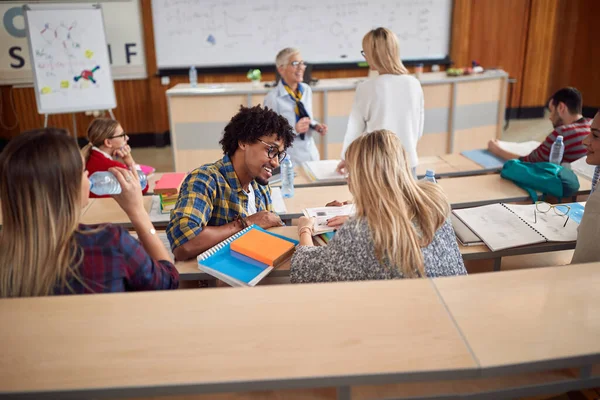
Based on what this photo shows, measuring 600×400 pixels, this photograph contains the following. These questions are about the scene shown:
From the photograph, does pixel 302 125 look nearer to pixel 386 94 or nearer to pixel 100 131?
pixel 386 94

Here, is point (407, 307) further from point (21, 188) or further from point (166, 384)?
point (21, 188)

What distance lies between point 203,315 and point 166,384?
0.26 meters

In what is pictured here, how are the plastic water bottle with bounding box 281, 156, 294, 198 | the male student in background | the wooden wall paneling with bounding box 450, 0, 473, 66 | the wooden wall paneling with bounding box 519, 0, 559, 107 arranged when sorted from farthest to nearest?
1. the wooden wall paneling with bounding box 519, 0, 559, 107
2. the wooden wall paneling with bounding box 450, 0, 473, 66
3. the male student in background
4. the plastic water bottle with bounding box 281, 156, 294, 198

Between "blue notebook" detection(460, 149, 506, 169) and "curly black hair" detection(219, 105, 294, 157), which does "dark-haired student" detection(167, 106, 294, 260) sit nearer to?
"curly black hair" detection(219, 105, 294, 157)

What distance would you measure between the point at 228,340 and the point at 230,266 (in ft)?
2.42

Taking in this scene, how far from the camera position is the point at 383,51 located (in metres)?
3.16

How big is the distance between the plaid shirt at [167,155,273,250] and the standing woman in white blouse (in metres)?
1.18

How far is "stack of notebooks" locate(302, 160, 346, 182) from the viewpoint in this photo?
125 inches

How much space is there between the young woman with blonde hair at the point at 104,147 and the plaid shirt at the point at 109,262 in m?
1.61

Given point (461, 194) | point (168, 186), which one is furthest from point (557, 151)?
point (168, 186)

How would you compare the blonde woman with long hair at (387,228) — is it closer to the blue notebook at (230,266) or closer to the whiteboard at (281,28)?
the blue notebook at (230,266)

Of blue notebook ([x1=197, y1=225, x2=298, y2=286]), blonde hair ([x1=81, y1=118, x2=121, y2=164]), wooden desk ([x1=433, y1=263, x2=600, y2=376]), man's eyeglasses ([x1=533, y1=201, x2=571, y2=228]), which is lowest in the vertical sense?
blue notebook ([x1=197, y1=225, x2=298, y2=286])

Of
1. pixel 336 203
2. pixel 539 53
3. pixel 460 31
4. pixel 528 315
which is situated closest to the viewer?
pixel 528 315

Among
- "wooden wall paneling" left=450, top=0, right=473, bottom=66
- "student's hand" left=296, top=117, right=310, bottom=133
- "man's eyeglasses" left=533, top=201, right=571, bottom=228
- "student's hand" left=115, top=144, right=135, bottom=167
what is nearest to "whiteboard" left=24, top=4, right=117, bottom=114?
"student's hand" left=115, top=144, right=135, bottom=167
